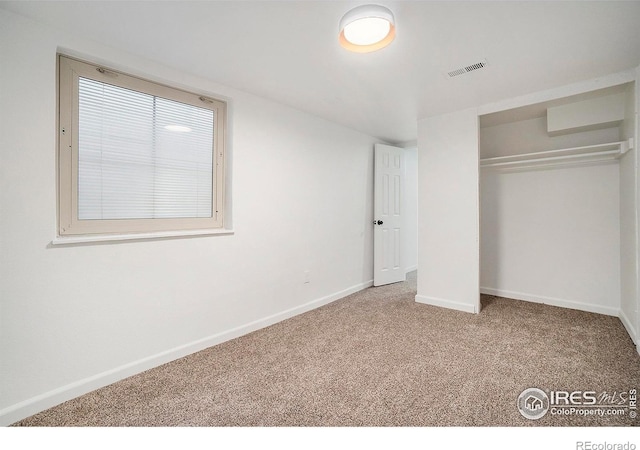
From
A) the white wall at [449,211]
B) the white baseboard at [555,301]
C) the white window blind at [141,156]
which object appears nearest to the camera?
the white window blind at [141,156]

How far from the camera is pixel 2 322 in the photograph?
64.1 inches

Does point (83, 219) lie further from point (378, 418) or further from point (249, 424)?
point (378, 418)

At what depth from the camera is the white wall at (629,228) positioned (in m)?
2.47

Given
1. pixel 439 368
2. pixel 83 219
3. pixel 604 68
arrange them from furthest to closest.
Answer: pixel 604 68 < pixel 439 368 < pixel 83 219

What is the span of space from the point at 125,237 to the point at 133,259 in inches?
6.7

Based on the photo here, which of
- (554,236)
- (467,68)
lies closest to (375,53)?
(467,68)

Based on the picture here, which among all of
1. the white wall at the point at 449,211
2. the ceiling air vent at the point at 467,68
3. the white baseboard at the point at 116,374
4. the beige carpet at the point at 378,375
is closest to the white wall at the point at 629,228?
the beige carpet at the point at 378,375

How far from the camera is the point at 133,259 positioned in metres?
2.12

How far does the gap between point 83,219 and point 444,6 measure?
2.60 meters

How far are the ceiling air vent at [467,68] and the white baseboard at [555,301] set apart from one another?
114 inches

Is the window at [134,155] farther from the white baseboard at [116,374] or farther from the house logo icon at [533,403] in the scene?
the house logo icon at [533,403]

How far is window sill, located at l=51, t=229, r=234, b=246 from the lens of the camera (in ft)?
6.04

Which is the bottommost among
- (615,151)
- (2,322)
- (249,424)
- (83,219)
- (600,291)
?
(249,424)

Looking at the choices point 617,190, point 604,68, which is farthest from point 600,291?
point 604,68
